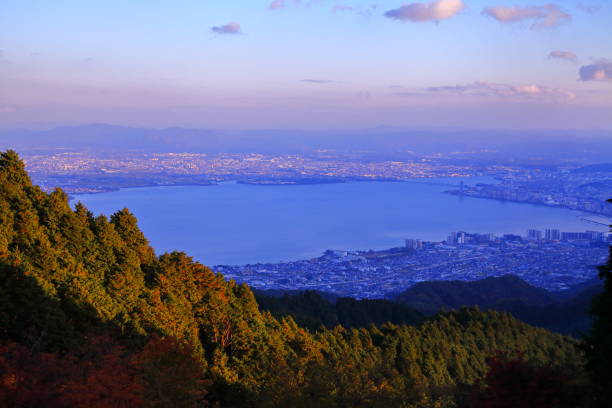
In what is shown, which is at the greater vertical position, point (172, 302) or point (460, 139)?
point (460, 139)

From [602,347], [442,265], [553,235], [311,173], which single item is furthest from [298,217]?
[602,347]

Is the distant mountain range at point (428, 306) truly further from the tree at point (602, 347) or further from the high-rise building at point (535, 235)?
the high-rise building at point (535, 235)

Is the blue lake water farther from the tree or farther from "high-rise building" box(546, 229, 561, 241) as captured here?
the tree

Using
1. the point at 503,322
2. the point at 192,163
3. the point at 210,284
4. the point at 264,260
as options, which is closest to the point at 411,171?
the point at 192,163

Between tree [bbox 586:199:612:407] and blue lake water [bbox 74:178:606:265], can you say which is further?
blue lake water [bbox 74:178:606:265]

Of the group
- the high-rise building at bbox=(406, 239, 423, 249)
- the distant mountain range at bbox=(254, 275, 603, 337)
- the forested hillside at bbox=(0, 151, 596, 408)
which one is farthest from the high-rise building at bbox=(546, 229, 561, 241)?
the forested hillside at bbox=(0, 151, 596, 408)

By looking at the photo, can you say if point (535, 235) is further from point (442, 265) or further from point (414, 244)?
point (442, 265)

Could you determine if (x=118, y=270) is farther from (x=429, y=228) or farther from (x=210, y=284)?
(x=429, y=228)
